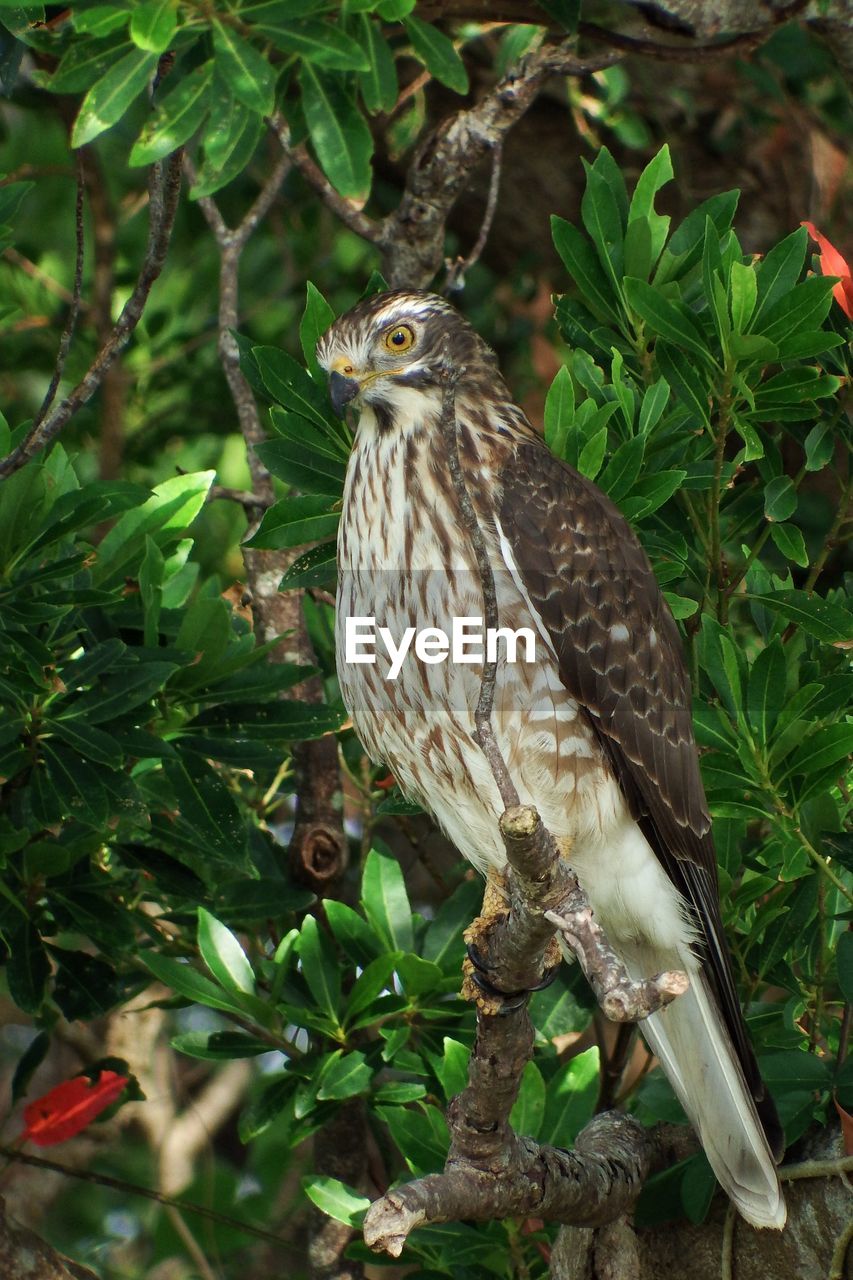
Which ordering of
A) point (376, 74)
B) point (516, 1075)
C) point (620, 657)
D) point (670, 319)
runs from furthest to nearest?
point (376, 74) < point (620, 657) < point (670, 319) < point (516, 1075)

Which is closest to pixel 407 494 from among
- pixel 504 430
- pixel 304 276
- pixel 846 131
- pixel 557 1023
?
pixel 504 430

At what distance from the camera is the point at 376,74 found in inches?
137

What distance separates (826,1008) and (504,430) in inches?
58.0

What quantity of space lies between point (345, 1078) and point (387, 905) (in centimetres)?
39

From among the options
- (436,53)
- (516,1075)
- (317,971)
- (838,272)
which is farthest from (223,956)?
(436,53)

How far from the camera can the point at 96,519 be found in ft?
10.7

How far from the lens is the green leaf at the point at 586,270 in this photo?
353 cm

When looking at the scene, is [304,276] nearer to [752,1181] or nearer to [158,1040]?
[158,1040]

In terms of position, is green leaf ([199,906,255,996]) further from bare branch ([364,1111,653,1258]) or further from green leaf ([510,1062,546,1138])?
bare branch ([364,1111,653,1258])

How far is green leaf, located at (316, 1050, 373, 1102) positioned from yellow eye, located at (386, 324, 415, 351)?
148 cm

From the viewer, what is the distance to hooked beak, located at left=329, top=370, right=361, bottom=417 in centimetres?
344

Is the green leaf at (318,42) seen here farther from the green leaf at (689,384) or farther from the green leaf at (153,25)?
the green leaf at (689,384)

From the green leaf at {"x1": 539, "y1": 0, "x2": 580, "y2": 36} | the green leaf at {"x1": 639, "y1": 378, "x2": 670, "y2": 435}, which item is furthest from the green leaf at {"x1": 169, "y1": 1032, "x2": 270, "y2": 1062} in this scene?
the green leaf at {"x1": 539, "y1": 0, "x2": 580, "y2": 36}

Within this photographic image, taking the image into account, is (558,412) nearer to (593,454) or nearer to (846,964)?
(593,454)
